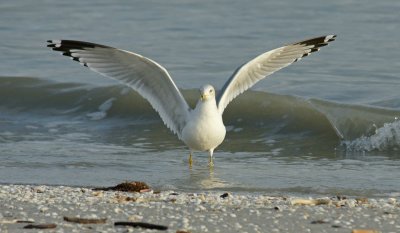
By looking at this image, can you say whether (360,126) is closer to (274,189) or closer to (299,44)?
(299,44)

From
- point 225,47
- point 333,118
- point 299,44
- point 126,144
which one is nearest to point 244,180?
point 299,44

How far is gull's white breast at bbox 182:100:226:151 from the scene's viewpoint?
346 inches

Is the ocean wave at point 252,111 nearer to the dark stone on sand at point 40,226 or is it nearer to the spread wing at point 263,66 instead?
the spread wing at point 263,66

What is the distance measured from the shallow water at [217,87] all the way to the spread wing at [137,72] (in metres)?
0.44

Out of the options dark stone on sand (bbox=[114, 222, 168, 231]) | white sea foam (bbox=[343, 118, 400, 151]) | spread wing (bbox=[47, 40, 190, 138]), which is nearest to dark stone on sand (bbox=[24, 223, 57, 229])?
dark stone on sand (bbox=[114, 222, 168, 231])

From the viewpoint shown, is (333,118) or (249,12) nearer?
(333,118)

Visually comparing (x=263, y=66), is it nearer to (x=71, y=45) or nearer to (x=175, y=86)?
(x=175, y=86)

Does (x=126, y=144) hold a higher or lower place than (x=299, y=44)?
lower

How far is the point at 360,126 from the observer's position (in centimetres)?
1070

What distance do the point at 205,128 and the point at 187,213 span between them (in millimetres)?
3067

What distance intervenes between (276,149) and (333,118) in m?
1.29

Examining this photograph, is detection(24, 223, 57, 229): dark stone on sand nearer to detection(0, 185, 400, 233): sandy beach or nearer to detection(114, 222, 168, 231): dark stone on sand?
detection(0, 185, 400, 233): sandy beach

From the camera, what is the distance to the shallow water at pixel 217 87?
28.1 feet

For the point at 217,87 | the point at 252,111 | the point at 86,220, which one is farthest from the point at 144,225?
the point at 217,87
